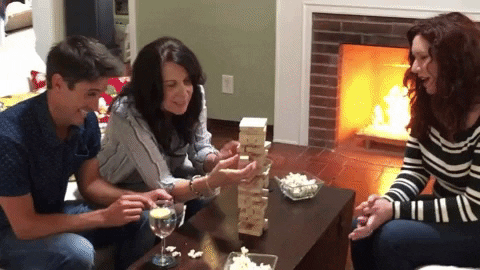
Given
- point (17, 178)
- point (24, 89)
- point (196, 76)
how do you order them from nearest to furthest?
point (17, 178) < point (196, 76) < point (24, 89)

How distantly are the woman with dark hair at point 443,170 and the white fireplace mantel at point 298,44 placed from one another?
1.84 m

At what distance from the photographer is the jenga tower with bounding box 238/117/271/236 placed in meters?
2.11

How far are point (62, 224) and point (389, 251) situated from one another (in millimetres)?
975

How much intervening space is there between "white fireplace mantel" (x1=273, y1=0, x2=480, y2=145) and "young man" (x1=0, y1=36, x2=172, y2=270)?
2.25m

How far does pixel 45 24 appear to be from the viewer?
5.51 m

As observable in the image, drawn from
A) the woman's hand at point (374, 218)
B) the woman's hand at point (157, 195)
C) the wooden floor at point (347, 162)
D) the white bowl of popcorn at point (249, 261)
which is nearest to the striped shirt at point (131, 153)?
the woman's hand at point (157, 195)

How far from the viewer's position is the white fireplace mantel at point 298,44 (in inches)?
160

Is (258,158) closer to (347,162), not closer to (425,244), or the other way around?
(425,244)

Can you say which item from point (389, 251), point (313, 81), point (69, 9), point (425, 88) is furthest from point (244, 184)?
point (69, 9)

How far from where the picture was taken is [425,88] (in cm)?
230

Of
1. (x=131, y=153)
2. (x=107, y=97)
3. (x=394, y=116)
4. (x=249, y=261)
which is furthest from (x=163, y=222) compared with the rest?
(x=394, y=116)

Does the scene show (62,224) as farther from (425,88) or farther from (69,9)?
(69,9)

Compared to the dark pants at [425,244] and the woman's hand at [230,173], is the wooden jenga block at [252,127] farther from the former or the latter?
the dark pants at [425,244]

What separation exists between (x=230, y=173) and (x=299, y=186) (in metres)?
0.35
